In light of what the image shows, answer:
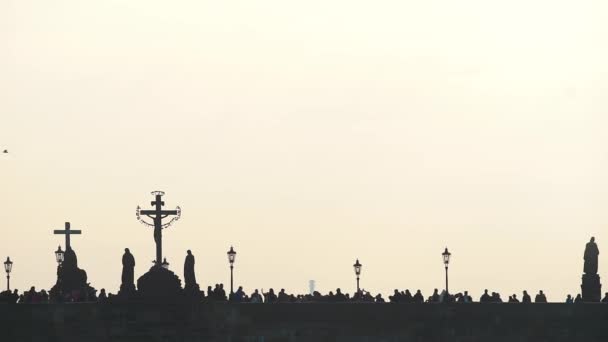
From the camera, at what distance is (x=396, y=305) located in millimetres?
87875

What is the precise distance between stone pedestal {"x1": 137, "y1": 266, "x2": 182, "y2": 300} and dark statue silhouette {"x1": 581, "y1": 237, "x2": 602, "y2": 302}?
513 inches

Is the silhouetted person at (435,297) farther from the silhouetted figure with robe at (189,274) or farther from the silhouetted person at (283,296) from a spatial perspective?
the silhouetted figure with robe at (189,274)

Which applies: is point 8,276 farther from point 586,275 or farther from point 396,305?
point 586,275

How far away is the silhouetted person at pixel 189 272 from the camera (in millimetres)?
85181

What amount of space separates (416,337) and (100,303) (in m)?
10.3

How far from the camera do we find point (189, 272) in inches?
3393

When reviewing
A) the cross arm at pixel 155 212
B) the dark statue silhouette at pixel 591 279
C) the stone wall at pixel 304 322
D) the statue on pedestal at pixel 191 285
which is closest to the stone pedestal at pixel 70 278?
the stone wall at pixel 304 322

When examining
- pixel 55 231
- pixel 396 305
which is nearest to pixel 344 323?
pixel 396 305

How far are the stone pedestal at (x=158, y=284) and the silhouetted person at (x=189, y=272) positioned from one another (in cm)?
32

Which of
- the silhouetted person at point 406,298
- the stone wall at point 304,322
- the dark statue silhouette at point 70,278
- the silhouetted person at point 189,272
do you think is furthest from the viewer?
the dark statue silhouette at point 70,278

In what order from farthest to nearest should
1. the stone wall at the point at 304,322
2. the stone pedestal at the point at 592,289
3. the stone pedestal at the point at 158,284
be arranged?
the stone pedestal at the point at 592,289
the stone wall at the point at 304,322
the stone pedestal at the point at 158,284

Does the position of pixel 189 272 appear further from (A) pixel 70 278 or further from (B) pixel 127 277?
(A) pixel 70 278

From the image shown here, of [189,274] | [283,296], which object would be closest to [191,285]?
[189,274]

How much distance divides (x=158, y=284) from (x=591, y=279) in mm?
14111
